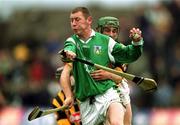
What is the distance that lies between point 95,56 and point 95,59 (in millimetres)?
38

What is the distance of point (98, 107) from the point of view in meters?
12.4

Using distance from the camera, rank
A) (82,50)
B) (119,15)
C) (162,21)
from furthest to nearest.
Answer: (119,15), (162,21), (82,50)

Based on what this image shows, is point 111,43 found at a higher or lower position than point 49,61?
higher

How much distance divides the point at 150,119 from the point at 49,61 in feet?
15.5

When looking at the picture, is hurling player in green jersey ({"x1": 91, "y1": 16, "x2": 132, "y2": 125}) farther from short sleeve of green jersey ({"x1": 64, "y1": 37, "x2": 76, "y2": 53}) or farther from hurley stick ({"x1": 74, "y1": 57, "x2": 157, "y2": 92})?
short sleeve of green jersey ({"x1": 64, "y1": 37, "x2": 76, "y2": 53})

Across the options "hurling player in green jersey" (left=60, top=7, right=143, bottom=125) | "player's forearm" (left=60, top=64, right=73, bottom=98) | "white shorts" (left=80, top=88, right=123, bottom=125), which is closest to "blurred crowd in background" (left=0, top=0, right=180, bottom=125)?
"player's forearm" (left=60, top=64, right=73, bottom=98)

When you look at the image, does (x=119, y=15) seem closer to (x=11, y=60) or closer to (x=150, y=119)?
(x=11, y=60)

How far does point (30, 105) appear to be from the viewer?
20.5 meters

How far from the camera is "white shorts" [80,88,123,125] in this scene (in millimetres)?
12320

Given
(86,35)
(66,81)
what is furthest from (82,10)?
(66,81)

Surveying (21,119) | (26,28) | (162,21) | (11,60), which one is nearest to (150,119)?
(21,119)

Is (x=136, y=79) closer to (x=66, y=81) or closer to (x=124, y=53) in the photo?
(x=124, y=53)

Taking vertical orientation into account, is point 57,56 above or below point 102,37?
below

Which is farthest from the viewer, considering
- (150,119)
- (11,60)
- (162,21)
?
(11,60)
